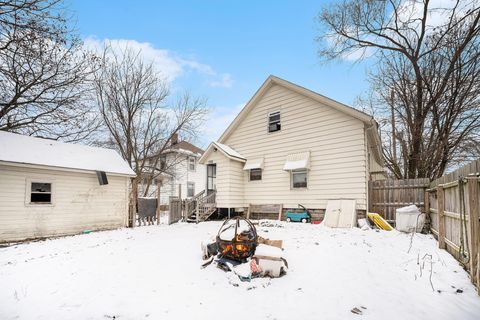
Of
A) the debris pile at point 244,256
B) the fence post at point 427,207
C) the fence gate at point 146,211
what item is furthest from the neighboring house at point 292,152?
the debris pile at point 244,256

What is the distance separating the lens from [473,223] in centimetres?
420

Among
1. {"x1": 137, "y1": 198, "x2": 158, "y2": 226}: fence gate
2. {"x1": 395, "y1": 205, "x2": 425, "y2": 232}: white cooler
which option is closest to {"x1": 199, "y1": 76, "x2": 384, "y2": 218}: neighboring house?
{"x1": 395, "y1": 205, "x2": 425, "y2": 232}: white cooler

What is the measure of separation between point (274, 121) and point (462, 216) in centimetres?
1025

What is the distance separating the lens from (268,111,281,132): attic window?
14.3 metres

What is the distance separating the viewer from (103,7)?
9.23 metres

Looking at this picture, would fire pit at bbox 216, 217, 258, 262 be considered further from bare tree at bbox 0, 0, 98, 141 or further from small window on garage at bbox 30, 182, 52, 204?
small window on garage at bbox 30, 182, 52, 204

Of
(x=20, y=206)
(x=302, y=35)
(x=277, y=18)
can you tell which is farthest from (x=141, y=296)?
(x=302, y=35)

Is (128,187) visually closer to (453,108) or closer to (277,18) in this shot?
(277,18)

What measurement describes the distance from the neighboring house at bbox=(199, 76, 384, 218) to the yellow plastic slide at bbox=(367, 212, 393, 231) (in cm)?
61

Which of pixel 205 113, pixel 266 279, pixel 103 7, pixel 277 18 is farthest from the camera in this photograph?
pixel 205 113

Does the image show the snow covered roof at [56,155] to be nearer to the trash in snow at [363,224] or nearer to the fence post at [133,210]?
the fence post at [133,210]

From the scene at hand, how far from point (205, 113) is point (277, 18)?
1045 centimetres

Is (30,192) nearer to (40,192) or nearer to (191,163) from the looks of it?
(40,192)

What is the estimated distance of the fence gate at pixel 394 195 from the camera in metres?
9.79
